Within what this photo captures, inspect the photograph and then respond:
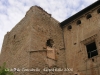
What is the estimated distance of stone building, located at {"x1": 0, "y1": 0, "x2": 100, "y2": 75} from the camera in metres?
9.55

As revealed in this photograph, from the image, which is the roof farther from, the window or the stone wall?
the window

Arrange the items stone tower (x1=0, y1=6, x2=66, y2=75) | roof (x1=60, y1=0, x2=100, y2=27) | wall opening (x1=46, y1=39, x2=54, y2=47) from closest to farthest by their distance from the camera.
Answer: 1. stone tower (x1=0, y1=6, x2=66, y2=75)
2. wall opening (x1=46, y1=39, x2=54, y2=47)
3. roof (x1=60, y1=0, x2=100, y2=27)

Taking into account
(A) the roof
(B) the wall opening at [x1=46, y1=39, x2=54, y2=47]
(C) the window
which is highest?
(A) the roof

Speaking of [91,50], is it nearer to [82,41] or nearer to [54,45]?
[82,41]

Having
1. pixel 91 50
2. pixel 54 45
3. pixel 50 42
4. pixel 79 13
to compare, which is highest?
pixel 79 13

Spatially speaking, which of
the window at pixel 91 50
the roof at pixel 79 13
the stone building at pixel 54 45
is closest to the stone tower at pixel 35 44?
the stone building at pixel 54 45

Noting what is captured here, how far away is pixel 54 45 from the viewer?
11383 millimetres

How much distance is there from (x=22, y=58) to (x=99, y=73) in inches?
182

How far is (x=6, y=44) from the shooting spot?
12867 mm

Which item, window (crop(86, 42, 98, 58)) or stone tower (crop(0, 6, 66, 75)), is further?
window (crop(86, 42, 98, 58))

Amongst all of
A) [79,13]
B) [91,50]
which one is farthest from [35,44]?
[79,13]

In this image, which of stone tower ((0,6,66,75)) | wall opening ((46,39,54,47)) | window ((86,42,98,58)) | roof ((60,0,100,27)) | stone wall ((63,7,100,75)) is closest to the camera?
stone tower ((0,6,66,75))

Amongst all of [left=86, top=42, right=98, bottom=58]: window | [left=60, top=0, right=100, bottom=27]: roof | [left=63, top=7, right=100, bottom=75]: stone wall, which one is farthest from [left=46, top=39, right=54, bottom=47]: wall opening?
[left=86, top=42, right=98, bottom=58]: window

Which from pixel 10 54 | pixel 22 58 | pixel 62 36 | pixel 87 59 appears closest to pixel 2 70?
pixel 22 58
